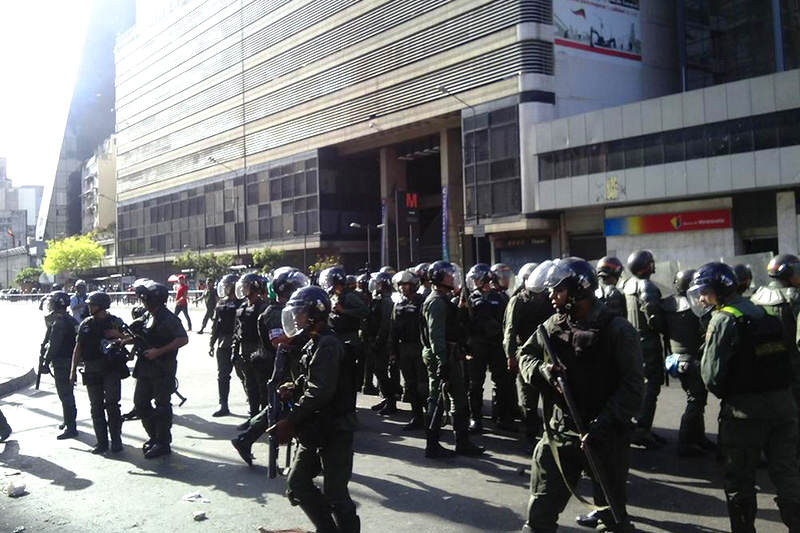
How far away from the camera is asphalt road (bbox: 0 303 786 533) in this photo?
496 centimetres

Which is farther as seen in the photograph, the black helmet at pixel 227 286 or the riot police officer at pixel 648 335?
the black helmet at pixel 227 286

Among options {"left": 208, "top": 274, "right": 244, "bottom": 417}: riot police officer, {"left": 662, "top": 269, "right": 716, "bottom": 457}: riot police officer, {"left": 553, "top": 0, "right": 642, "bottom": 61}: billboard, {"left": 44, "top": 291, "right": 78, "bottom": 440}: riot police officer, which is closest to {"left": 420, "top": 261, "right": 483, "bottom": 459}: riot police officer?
{"left": 662, "top": 269, "right": 716, "bottom": 457}: riot police officer

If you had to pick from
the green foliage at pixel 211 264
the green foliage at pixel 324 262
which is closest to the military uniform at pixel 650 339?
the green foliage at pixel 324 262

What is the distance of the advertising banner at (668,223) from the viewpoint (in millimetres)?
28234

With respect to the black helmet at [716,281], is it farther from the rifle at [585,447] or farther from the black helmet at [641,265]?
the black helmet at [641,265]

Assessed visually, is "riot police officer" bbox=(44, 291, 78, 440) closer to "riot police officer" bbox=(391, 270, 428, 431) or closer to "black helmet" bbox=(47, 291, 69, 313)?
"black helmet" bbox=(47, 291, 69, 313)

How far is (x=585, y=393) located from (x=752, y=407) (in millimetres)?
1146

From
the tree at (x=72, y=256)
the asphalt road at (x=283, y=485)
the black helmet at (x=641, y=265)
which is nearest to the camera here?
the asphalt road at (x=283, y=485)

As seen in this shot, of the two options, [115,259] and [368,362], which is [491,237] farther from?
[115,259]

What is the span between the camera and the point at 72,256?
75312mm

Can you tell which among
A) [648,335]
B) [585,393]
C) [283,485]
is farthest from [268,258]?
[585,393]

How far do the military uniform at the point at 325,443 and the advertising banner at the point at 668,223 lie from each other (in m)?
27.8

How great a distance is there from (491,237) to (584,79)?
916 centimetres

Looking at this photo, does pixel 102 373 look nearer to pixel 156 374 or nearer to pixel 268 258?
pixel 156 374
